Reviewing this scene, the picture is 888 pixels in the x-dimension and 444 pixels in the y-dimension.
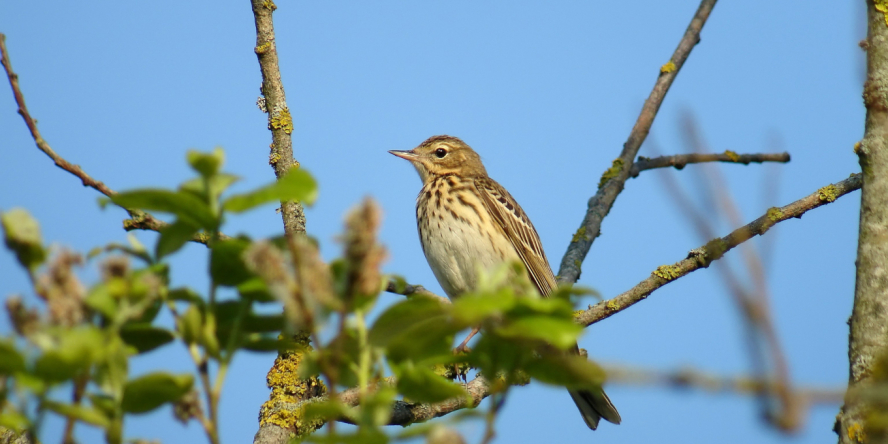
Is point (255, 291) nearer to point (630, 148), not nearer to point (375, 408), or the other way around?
point (375, 408)

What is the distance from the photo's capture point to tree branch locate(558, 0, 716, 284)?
25.6 feet

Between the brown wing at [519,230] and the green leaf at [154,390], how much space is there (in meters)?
7.56

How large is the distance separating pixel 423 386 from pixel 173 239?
0.43 meters

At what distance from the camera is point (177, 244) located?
3.89ft

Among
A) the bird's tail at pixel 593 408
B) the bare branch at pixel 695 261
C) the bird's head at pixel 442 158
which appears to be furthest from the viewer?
the bird's head at pixel 442 158

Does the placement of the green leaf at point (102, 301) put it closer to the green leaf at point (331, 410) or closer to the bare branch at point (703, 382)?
the green leaf at point (331, 410)

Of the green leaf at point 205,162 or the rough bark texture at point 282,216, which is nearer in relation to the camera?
the green leaf at point 205,162

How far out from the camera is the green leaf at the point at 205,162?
3.63 feet

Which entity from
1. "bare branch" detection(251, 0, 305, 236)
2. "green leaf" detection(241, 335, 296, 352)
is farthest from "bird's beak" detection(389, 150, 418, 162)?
"green leaf" detection(241, 335, 296, 352)

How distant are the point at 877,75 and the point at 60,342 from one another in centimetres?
335

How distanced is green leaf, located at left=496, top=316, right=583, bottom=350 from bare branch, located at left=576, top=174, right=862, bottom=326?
4.61 meters

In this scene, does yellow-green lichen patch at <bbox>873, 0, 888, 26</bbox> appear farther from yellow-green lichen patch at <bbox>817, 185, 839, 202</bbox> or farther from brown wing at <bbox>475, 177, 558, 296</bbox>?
brown wing at <bbox>475, 177, 558, 296</bbox>

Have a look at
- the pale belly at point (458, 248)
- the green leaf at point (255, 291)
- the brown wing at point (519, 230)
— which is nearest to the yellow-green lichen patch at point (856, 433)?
the green leaf at point (255, 291)

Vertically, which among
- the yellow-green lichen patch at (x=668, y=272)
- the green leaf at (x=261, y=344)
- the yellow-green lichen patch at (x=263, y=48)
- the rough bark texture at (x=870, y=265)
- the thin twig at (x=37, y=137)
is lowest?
the green leaf at (x=261, y=344)
